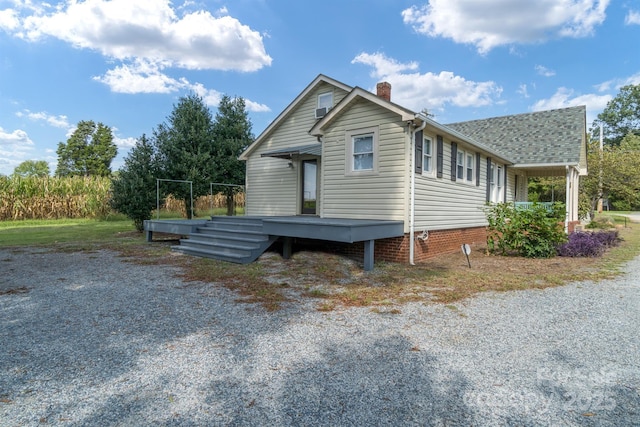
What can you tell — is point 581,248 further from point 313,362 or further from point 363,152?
point 313,362

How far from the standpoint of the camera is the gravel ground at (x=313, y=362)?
94.0 inches

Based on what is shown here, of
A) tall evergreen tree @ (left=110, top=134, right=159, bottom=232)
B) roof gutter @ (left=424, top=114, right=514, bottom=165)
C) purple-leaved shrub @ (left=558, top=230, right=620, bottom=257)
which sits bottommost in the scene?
purple-leaved shrub @ (left=558, top=230, right=620, bottom=257)

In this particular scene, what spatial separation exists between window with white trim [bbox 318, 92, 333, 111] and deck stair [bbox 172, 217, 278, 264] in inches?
189

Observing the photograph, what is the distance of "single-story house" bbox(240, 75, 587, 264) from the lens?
830cm

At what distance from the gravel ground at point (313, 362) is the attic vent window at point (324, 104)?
8.04 meters

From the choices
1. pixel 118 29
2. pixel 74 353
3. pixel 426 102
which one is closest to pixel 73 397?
pixel 74 353

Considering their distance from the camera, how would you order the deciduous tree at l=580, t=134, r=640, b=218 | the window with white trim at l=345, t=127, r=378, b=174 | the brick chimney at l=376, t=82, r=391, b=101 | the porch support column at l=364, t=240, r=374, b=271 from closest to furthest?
the porch support column at l=364, t=240, r=374, b=271 → the window with white trim at l=345, t=127, r=378, b=174 → the brick chimney at l=376, t=82, r=391, b=101 → the deciduous tree at l=580, t=134, r=640, b=218

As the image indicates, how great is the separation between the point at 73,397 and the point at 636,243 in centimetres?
1709

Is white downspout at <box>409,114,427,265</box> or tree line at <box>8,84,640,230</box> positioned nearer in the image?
white downspout at <box>409,114,427,265</box>

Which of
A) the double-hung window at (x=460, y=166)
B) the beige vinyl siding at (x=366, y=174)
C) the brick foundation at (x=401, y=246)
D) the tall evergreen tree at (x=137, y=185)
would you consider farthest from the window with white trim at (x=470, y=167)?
the tall evergreen tree at (x=137, y=185)

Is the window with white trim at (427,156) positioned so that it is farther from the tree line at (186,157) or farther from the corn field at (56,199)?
the corn field at (56,199)

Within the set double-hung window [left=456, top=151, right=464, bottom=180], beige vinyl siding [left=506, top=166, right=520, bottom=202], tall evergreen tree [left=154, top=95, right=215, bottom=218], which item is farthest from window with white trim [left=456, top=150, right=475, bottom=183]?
tall evergreen tree [left=154, top=95, right=215, bottom=218]

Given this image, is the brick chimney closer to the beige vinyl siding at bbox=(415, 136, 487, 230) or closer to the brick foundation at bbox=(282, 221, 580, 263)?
the beige vinyl siding at bbox=(415, 136, 487, 230)

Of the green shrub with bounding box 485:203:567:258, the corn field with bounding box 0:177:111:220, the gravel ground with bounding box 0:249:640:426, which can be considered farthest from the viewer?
the corn field with bounding box 0:177:111:220
